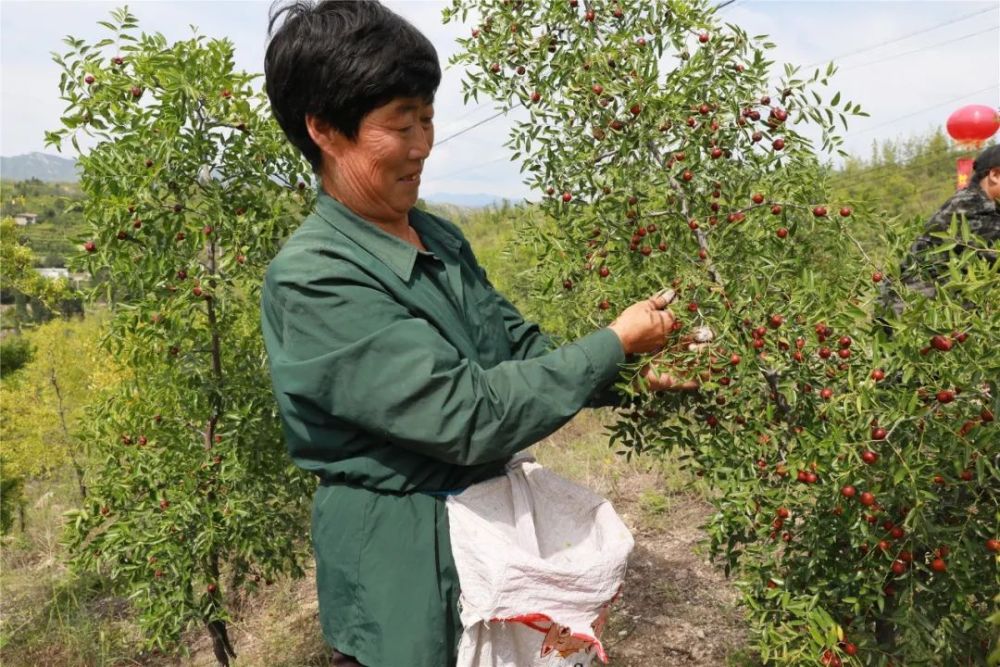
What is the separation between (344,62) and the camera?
1.39 meters

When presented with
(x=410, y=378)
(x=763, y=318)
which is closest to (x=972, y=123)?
(x=763, y=318)

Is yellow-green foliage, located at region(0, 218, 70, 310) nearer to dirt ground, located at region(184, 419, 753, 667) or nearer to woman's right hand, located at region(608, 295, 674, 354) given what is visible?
dirt ground, located at region(184, 419, 753, 667)

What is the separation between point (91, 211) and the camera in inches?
106

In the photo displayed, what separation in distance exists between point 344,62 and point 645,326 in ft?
2.53

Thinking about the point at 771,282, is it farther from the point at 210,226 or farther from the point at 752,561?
the point at 210,226

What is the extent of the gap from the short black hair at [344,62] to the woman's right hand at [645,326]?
23.5 inches

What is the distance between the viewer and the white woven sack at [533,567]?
136 cm

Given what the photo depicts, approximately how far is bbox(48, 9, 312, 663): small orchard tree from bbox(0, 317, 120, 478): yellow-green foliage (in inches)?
122

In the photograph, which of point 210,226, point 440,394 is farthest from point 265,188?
point 440,394

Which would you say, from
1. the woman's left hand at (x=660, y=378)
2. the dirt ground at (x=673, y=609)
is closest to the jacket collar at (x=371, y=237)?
the woman's left hand at (x=660, y=378)

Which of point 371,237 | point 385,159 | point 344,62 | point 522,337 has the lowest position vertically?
point 522,337

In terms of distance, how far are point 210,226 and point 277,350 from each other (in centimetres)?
151

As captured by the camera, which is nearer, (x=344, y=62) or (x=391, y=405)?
(x=391, y=405)

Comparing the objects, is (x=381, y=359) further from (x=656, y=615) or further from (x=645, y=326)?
(x=656, y=615)
